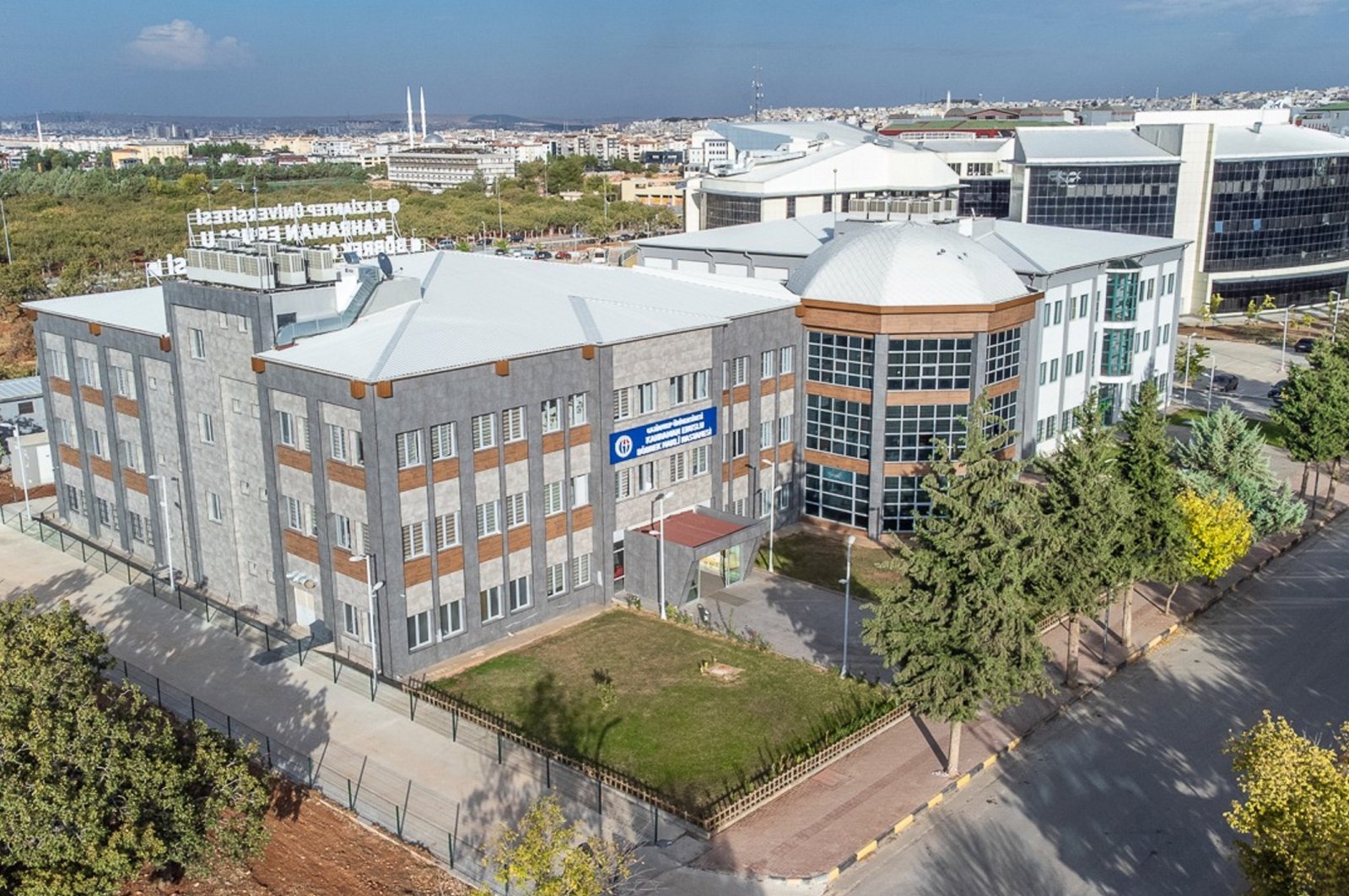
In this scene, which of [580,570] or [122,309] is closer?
[580,570]

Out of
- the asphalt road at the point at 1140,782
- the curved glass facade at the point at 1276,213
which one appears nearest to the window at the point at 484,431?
the asphalt road at the point at 1140,782

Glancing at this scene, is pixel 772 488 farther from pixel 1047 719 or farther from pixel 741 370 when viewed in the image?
pixel 1047 719

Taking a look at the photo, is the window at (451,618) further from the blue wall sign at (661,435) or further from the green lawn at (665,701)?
the blue wall sign at (661,435)

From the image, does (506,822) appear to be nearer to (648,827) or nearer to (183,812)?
(648,827)

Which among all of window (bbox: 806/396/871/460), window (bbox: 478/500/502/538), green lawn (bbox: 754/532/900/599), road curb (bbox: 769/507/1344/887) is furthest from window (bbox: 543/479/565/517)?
road curb (bbox: 769/507/1344/887)

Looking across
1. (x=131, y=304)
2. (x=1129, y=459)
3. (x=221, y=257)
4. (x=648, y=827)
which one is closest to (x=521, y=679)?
(x=648, y=827)

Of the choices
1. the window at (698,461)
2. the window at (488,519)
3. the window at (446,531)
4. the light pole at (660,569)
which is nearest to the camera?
the window at (446,531)

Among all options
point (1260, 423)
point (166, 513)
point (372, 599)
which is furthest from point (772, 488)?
point (1260, 423)
